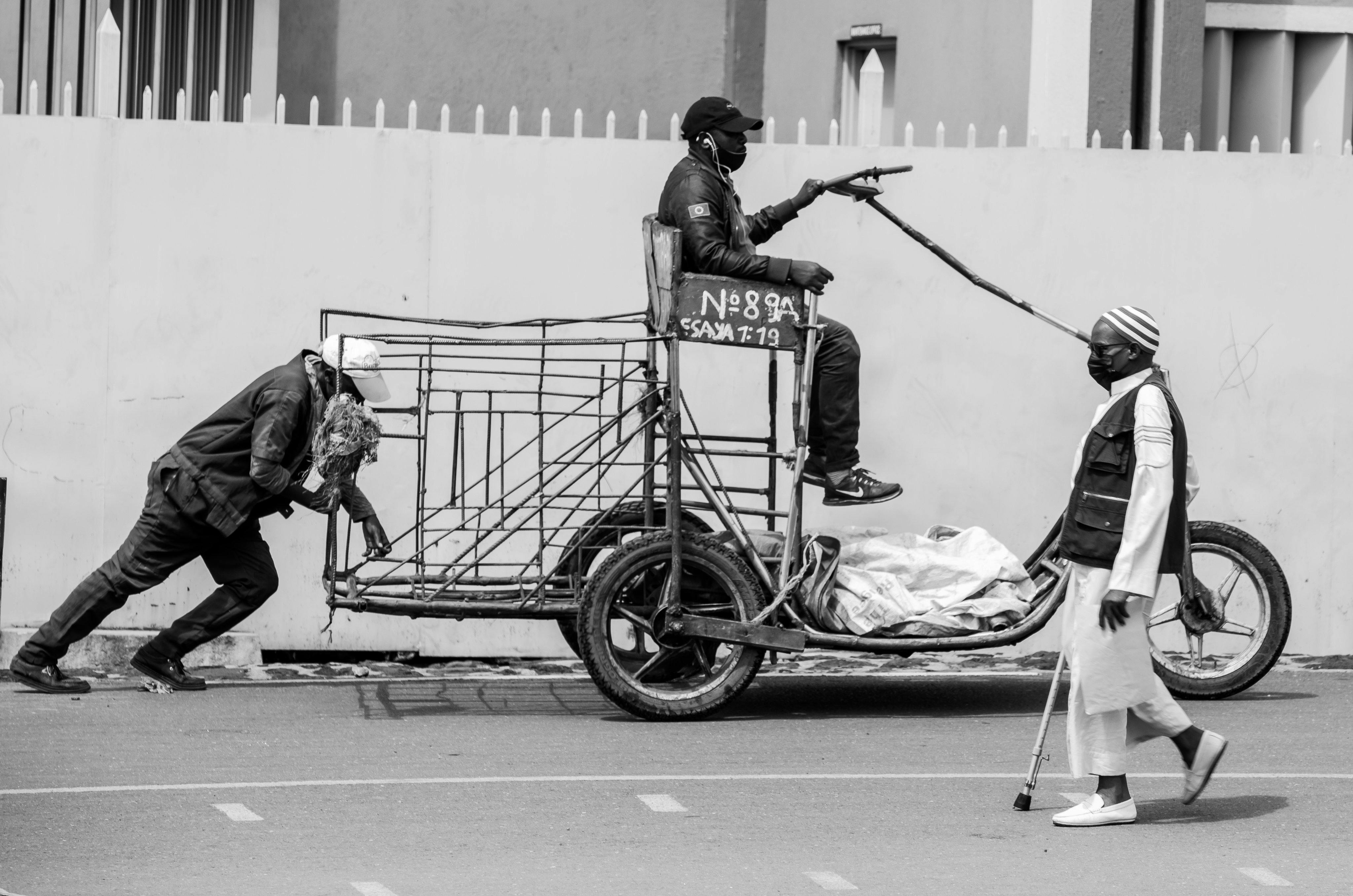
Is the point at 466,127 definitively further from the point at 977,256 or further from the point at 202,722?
the point at 202,722

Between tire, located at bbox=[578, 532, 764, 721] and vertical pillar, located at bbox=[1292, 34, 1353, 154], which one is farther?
vertical pillar, located at bbox=[1292, 34, 1353, 154]

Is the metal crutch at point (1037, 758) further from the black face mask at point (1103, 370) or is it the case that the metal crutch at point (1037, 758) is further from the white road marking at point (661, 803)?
the white road marking at point (661, 803)

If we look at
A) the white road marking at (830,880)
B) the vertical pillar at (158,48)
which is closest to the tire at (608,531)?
the white road marking at (830,880)

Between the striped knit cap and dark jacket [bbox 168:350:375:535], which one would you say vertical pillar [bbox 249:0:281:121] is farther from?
the striped knit cap

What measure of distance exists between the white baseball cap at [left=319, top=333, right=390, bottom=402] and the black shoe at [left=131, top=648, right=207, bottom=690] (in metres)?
1.65

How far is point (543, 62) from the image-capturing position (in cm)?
1455

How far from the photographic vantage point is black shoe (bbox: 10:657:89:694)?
9383mm

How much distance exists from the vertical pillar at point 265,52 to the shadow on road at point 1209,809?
8.99 m

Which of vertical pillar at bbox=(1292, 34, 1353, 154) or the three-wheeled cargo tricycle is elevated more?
vertical pillar at bbox=(1292, 34, 1353, 154)

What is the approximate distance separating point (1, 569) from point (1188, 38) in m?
8.07

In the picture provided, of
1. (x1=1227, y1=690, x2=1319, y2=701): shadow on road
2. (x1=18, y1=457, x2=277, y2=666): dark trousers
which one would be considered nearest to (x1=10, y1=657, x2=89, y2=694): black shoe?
(x1=18, y1=457, x2=277, y2=666): dark trousers

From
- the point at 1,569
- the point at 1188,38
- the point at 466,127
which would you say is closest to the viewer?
the point at 1,569

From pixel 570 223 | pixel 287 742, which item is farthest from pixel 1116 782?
pixel 570 223

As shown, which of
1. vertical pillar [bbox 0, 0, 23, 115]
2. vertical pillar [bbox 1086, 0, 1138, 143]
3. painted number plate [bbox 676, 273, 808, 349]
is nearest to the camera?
painted number plate [bbox 676, 273, 808, 349]
